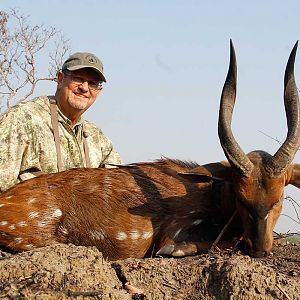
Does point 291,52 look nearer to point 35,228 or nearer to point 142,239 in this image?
point 142,239

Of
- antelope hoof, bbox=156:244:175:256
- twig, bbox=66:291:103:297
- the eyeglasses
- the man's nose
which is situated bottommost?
antelope hoof, bbox=156:244:175:256

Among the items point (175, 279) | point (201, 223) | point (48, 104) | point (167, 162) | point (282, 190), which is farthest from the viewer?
point (48, 104)

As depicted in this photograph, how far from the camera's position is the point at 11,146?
789 centimetres

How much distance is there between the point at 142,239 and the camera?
6715 mm

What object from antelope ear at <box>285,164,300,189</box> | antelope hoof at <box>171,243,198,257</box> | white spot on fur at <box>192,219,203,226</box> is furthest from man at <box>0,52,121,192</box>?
antelope ear at <box>285,164,300,189</box>

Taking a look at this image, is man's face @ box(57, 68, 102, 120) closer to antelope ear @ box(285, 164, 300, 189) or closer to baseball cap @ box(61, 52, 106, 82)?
baseball cap @ box(61, 52, 106, 82)

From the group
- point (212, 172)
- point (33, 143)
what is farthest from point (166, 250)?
point (33, 143)

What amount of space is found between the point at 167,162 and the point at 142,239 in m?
1.21

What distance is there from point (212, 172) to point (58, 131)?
8.61 ft

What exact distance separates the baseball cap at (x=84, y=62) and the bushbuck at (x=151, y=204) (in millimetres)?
1925

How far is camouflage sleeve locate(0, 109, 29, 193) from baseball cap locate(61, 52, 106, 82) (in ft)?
3.46

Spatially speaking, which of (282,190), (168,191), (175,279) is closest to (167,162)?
(168,191)

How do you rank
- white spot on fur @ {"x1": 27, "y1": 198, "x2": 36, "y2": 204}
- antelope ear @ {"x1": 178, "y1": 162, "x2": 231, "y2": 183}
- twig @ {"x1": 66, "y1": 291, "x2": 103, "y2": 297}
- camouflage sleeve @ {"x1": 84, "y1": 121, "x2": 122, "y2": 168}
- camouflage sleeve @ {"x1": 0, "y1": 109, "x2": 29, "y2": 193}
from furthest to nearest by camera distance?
camouflage sleeve @ {"x1": 84, "y1": 121, "x2": 122, "y2": 168}, camouflage sleeve @ {"x1": 0, "y1": 109, "x2": 29, "y2": 193}, white spot on fur @ {"x1": 27, "y1": 198, "x2": 36, "y2": 204}, antelope ear @ {"x1": 178, "y1": 162, "x2": 231, "y2": 183}, twig @ {"x1": 66, "y1": 291, "x2": 103, "y2": 297}

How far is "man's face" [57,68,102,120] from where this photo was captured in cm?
852
